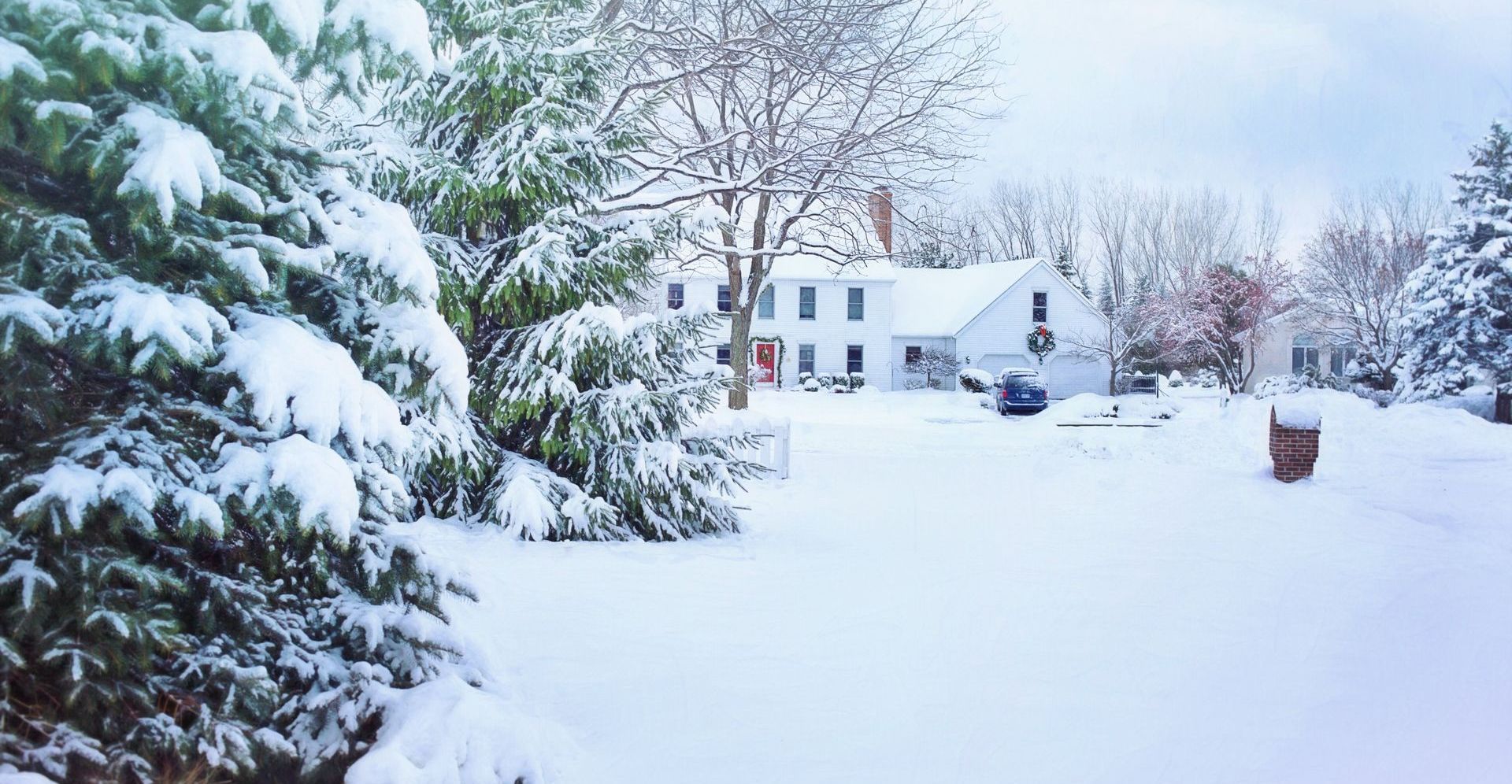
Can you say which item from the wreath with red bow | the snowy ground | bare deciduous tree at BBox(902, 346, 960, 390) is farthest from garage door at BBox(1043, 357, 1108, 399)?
the snowy ground

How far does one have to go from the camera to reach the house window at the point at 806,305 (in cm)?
3688

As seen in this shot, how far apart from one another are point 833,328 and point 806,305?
4.48ft

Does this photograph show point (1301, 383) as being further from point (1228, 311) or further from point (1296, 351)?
point (1296, 351)

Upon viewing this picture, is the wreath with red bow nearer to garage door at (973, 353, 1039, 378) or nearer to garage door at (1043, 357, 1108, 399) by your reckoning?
garage door at (973, 353, 1039, 378)

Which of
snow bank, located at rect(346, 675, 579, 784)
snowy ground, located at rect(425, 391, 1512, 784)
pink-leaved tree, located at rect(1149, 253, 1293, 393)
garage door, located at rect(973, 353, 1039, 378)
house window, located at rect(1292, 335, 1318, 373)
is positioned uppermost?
pink-leaved tree, located at rect(1149, 253, 1293, 393)

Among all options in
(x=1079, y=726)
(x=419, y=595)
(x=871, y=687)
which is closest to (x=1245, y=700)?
(x=1079, y=726)

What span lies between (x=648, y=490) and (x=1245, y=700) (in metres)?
4.75

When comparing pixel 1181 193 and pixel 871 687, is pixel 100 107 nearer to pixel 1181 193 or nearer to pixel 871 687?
pixel 871 687

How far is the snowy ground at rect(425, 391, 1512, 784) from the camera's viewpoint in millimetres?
3928

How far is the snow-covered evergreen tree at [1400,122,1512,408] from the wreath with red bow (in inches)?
538

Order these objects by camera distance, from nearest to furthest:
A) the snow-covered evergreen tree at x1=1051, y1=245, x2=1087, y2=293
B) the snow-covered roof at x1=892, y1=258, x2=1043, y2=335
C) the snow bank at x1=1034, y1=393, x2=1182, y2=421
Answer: the snow bank at x1=1034, y1=393, x2=1182, y2=421, the snow-covered roof at x1=892, y1=258, x2=1043, y2=335, the snow-covered evergreen tree at x1=1051, y1=245, x2=1087, y2=293

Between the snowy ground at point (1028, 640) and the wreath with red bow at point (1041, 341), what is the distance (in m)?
25.0

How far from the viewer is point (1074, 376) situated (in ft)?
122

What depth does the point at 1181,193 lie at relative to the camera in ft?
146
